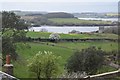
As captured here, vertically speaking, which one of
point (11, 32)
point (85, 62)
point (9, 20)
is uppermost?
point (9, 20)

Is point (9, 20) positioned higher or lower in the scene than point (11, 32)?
higher

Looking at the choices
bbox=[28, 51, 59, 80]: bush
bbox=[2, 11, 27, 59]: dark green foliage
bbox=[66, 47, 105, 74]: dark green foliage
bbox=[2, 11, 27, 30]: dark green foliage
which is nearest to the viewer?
bbox=[28, 51, 59, 80]: bush

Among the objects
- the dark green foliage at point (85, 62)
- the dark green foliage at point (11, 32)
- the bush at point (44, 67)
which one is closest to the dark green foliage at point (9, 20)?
the dark green foliage at point (11, 32)

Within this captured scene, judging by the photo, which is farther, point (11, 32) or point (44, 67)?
point (11, 32)

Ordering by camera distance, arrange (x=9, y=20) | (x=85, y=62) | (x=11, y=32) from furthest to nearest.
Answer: (x=9, y=20)
(x=11, y=32)
(x=85, y=62)

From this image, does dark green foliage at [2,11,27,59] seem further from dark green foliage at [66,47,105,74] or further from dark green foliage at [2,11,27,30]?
dark green foliage at [66,47,105,74]

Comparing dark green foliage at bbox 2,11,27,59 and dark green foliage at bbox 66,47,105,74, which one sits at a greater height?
dark green foliage at bbox 2,11,27,59

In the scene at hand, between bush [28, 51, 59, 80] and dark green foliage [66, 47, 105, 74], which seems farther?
dark green foliage [66, 47, 105, 74]

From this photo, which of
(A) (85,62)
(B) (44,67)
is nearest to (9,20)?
(A) (85,62)

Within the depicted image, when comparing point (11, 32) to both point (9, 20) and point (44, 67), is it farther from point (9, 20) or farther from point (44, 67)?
point (44, 67)

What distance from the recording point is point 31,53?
25.5m

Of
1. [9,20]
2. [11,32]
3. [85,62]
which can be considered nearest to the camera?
A: [85,62]

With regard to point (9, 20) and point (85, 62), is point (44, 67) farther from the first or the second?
point (9, 20)

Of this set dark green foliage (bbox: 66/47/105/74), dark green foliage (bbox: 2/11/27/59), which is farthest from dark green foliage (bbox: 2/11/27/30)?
dark green foliage (bbox: 66/47/105/74)
